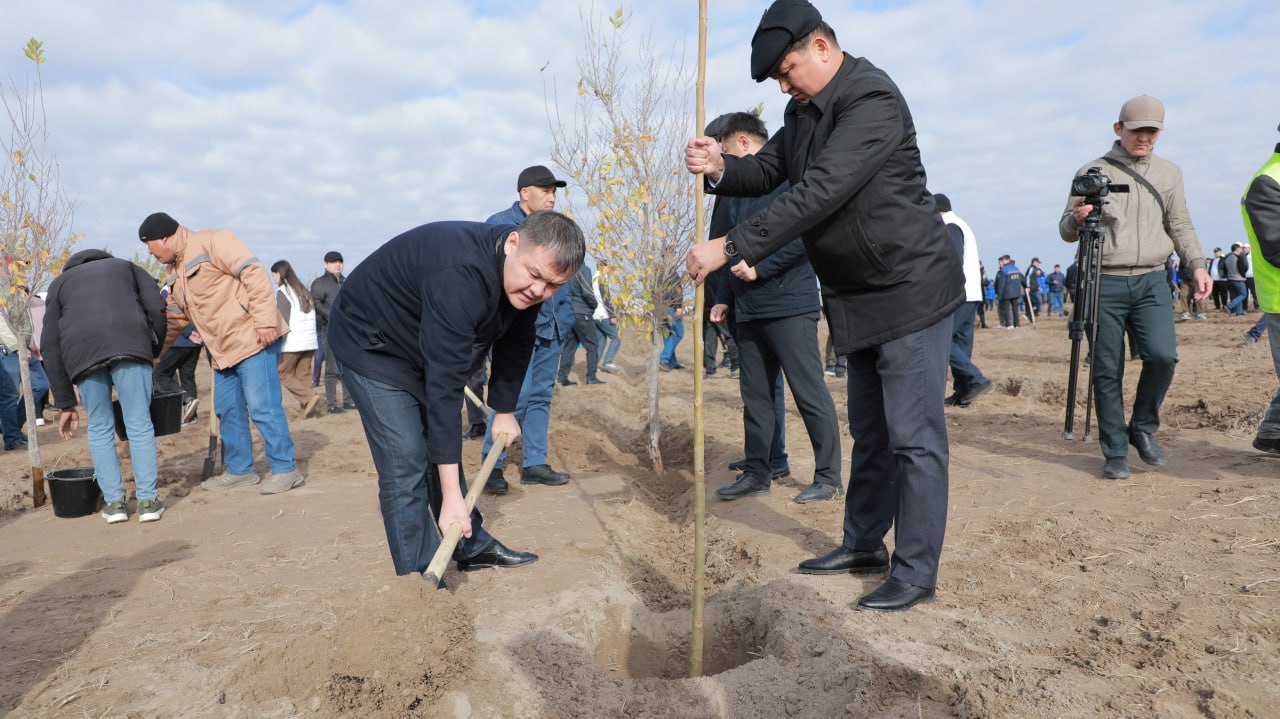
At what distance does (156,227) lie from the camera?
5527mm

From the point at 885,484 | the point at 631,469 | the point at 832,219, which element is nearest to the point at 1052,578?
the point at 885,484

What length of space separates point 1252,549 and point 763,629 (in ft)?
7.16

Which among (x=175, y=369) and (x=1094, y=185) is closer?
(x=1094, y=185)

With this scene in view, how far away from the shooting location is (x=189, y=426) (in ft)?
30.0

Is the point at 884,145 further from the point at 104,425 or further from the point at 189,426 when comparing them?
the point at 189,426

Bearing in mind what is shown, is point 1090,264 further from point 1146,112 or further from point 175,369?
point 175,369

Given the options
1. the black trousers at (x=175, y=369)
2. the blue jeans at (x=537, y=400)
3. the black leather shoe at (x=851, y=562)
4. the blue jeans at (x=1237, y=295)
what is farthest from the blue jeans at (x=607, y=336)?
the blue jeans at (x=1237, y=295)

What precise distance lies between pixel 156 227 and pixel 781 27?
4.81m

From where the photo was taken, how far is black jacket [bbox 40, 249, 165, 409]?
16.6 ft

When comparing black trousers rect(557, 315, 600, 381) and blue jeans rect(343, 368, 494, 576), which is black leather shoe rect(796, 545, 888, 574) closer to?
blue jeans rect(343, 368, 494, 576)

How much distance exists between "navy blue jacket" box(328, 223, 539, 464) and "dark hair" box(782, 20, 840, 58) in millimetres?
1272

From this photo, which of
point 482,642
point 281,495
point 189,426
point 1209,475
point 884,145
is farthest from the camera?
point 189,426

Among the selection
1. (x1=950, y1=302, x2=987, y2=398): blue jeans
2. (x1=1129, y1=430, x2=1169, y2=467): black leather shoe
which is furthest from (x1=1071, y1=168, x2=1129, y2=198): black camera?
(x1=950, y1=302, x2=987, y2=398): blue jeans

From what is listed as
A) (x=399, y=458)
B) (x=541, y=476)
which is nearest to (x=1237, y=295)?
(x=541, y=476)
